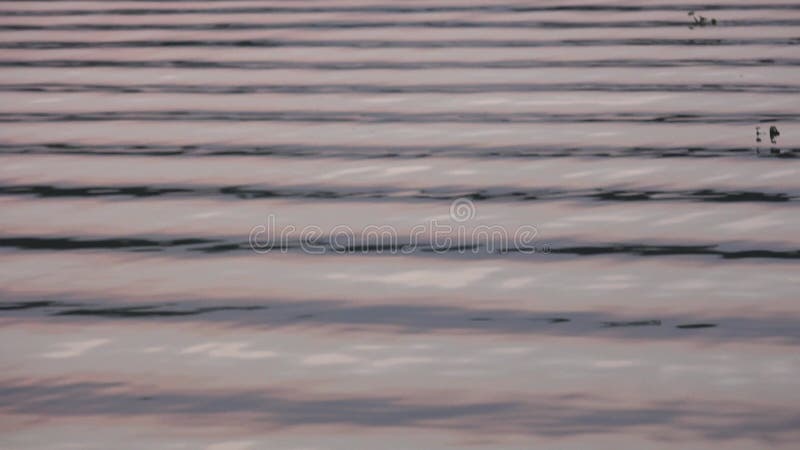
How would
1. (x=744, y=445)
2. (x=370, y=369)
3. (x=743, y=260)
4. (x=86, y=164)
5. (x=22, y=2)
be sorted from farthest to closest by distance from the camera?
(x=22, y=2) < (x=86, y=164) < (x=743, y=260) < (x=370, y=369) < (x=744, y=445)

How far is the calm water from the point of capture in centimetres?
99

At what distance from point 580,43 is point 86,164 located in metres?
1.05

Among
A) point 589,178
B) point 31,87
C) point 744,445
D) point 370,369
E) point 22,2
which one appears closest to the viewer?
point 744,445

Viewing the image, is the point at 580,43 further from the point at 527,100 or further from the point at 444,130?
the point at 444,130

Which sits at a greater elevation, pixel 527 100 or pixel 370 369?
pixel 527 100

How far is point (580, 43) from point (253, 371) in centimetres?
131

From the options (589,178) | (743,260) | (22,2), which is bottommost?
(743,260)

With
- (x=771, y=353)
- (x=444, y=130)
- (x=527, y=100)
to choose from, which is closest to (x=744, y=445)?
(x=771, y=353)

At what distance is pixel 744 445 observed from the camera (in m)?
0.91

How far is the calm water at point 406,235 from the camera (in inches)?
38.9

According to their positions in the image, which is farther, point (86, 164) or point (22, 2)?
point (22, 2)

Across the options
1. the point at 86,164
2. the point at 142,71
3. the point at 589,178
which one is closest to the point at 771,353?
the point at 589,178

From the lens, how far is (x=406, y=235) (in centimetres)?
135

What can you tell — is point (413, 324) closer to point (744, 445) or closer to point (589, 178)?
point (744, 445)
